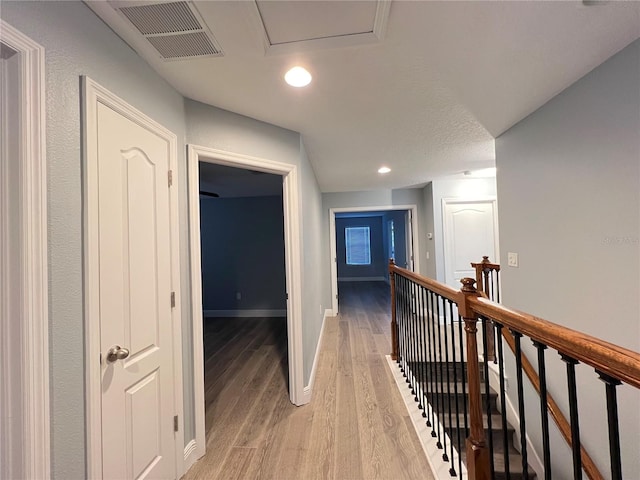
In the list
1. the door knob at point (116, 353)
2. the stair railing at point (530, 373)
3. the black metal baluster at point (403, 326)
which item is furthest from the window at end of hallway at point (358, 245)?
the door knob at point (116, 353)

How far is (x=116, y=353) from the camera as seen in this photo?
45.9 inches

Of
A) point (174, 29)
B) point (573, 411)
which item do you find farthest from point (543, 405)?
point (174, 29)

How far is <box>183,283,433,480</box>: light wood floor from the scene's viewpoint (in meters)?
1.67

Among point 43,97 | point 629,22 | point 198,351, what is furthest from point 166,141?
point 629,22

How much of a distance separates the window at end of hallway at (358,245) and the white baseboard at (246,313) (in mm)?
4932

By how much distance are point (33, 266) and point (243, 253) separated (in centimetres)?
447

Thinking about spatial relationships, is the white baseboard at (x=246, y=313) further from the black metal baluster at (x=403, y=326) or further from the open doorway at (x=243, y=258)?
the black metal baluster at (x=403, y=326)

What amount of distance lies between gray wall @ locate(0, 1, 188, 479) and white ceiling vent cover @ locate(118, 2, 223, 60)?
0.19m

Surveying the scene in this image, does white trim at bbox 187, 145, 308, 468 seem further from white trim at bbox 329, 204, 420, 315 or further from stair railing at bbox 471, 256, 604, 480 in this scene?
white trim at bbox 329, 204, 420, 315

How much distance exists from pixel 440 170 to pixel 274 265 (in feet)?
11.0

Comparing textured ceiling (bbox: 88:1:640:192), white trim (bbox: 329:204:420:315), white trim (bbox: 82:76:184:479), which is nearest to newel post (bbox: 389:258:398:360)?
textured ceiling (bbox: 88:1:640:192)

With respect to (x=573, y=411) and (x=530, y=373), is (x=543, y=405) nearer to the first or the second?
(x=573, y=411)

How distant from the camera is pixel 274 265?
5.23 meters

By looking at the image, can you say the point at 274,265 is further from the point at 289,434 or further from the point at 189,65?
the point at 189,65
